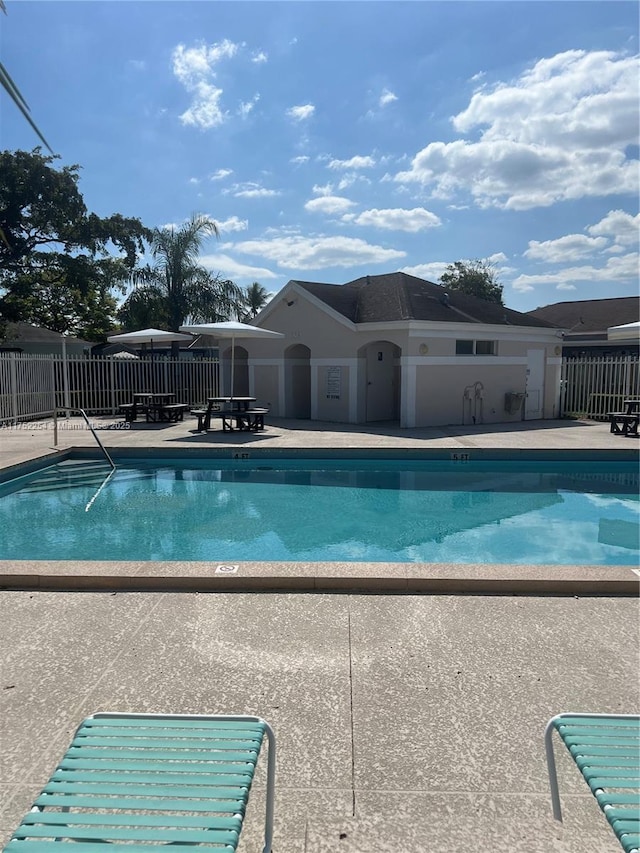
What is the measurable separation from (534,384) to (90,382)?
15.6 metres

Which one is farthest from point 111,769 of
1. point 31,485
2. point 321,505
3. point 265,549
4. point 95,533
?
point 31,485

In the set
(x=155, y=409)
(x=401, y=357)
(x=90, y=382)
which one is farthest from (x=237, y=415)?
(x=90, y=382)

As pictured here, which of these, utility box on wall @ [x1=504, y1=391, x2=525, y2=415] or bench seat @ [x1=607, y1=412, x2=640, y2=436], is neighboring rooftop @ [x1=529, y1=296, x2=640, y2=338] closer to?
utility box on wall @ [x1=504, y1=391, x2=525, y2=415]

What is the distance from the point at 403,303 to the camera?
17.5 metres

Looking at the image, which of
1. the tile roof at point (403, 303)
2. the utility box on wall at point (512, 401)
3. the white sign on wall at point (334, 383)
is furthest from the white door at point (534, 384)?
the white sign on wall at point (334, 383)

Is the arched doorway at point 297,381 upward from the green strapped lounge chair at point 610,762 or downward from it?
upward

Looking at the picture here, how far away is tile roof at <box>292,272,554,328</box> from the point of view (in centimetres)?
1722

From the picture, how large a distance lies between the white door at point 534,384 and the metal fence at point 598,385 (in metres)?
1.44

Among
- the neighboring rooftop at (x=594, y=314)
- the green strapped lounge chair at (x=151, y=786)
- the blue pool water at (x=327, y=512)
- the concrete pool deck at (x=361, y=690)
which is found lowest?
the blue pool water at (x=327, y=512)

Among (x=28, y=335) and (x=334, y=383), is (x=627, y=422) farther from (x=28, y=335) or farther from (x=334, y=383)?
(x=28, y=335)

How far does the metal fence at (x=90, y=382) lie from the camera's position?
59.1 feet

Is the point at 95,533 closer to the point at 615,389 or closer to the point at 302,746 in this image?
the point at 302,746

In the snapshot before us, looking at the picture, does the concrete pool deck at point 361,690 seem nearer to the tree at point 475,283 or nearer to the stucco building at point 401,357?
the stucco building at point 401,357

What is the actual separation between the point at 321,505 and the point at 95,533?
367 centimetres
